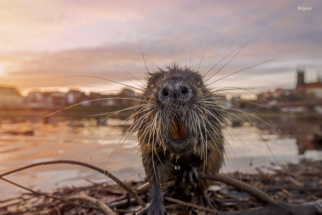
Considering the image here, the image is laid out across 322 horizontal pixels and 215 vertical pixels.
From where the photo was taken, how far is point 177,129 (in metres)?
2.16

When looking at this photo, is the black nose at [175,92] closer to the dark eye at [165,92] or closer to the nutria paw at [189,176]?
the dark eye at [165,92]

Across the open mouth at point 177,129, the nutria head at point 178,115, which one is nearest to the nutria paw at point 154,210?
the nutria head at point 178,115

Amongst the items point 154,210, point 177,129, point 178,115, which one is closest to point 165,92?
point 178,115

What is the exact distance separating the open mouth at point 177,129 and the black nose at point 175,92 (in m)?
0.22

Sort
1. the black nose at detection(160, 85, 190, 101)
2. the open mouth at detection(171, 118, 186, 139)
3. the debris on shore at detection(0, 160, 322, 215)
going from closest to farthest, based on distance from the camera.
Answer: the black nose at detection(160, 85, 190, 101) → the open mouth at detection(171, 118, 186, 139) → the debris on shore at detection(0, 160, 322, 215)

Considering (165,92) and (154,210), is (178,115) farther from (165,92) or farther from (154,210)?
(154,210)

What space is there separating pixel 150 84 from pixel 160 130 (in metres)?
0.77

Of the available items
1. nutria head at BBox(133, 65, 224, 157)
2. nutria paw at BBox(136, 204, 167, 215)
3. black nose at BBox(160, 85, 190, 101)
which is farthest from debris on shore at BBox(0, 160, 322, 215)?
black nose at BBox(160, 85, 190, 101)

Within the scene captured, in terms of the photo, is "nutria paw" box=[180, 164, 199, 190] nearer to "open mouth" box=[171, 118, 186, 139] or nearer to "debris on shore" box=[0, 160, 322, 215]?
"debris on shore" box=[0, 160, 322, 215]

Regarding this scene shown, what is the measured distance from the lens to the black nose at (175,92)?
202 centimetres

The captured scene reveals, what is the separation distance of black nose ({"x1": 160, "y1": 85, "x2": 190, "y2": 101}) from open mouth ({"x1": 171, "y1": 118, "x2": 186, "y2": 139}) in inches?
8.5

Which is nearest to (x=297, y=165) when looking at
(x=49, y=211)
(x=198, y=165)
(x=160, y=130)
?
(x=198, y=165)

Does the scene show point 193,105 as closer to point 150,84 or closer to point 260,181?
point 150,84

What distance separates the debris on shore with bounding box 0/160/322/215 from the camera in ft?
8.68
